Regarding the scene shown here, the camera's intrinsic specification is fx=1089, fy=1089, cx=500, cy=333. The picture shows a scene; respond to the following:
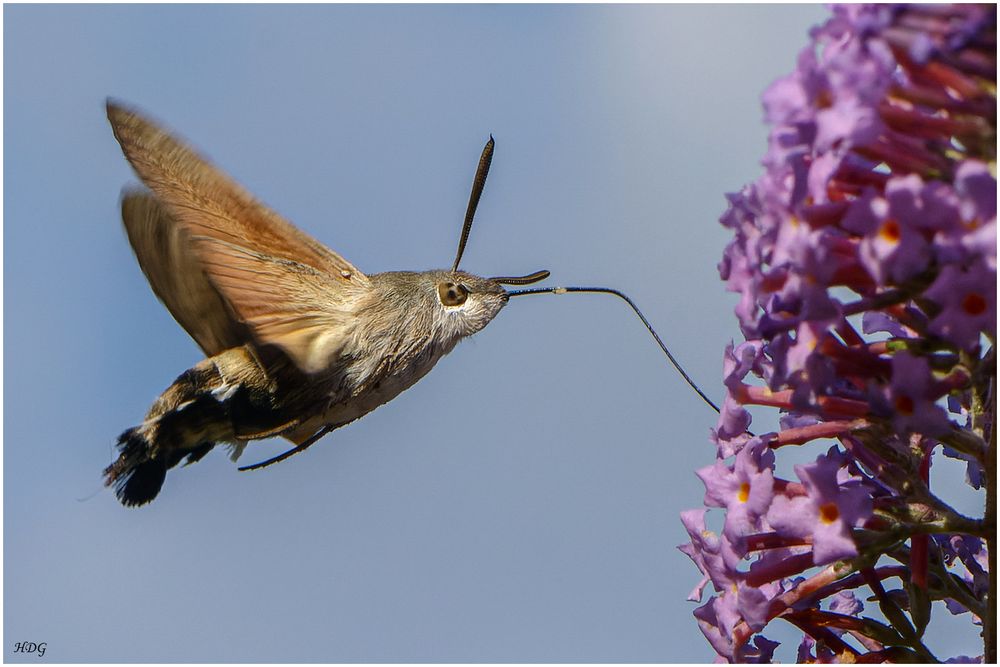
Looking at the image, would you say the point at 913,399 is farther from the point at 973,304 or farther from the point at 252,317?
the point at 252,317

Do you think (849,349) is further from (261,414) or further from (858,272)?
(261,414)

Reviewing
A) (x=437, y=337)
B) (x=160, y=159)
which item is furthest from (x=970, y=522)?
(x=160, y=159)

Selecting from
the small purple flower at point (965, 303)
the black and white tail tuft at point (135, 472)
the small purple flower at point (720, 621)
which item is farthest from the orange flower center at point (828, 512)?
the black and white tail tuft at point (135, 472)

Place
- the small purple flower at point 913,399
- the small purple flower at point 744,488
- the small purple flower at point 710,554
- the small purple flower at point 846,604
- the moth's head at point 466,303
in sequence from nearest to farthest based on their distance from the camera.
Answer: the small purple flower at point 913,399, the small purple flower at point 744,488, the small purple flower at point 710,554, the small purple flower at point 846,604, the moth's head at point 466,303

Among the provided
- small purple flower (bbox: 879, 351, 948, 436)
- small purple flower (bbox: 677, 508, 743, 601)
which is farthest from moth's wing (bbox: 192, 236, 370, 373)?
small purple flower (bbox: 879, 351, 948, 436)

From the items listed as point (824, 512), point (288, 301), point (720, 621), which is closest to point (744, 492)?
point (824, 512)

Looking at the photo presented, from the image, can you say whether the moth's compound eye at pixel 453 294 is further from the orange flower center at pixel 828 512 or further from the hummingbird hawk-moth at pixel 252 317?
the orange flower center at pixel 828 512

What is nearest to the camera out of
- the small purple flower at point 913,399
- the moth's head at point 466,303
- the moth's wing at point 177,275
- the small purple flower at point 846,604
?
the small purple flower at point 913,399
